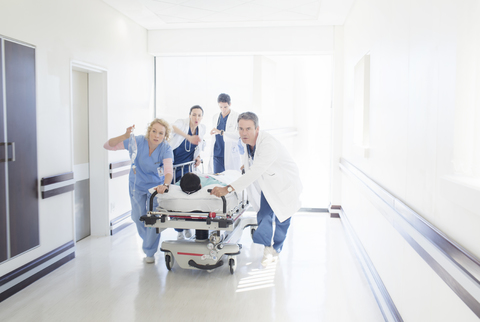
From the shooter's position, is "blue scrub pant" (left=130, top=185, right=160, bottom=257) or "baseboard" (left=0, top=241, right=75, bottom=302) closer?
"baseboard" (left=0, top=241, right=75, bottom=302)

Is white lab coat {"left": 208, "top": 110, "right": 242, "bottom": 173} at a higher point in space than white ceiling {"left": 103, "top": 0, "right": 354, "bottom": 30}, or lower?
lower

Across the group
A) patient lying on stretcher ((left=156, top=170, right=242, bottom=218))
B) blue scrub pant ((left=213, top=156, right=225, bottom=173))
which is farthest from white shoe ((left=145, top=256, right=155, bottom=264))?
blue scrub pant ((left=213, top=156, right=225, bottom=173))

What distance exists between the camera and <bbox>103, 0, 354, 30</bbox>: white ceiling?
4.60 meters

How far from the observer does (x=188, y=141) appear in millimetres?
4574

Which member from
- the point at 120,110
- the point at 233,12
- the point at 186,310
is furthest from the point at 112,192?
the point at 233,12

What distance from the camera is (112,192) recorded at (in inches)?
191

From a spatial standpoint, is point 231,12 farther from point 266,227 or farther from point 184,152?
point 266,227

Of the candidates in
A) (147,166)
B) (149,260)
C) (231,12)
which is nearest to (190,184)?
(147,166)

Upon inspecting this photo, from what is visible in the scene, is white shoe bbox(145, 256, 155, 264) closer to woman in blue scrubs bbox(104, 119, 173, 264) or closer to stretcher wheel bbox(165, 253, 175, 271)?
woman in blue scrubs bbox(104, 119, 173, 264)

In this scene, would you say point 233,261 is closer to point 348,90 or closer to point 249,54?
point 348,90

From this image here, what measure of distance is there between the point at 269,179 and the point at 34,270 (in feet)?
7.42

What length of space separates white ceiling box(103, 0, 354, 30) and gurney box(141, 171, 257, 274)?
2.45m

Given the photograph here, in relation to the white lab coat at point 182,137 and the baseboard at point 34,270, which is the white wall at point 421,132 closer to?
the white lab coat at point 182,137

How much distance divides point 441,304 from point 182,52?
17.2 feet
